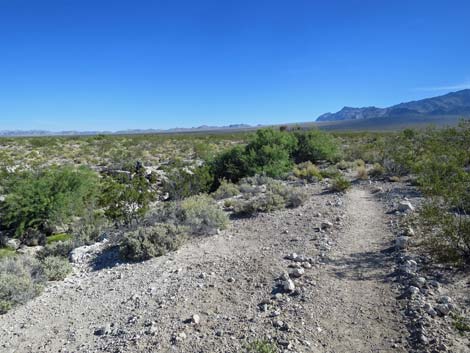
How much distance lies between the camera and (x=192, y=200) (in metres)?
9.98

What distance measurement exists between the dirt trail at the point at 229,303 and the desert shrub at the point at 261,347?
17 centimetres

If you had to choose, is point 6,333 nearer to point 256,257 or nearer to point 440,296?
point 256,257

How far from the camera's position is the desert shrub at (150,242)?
764cm

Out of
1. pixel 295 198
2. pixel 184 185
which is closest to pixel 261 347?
pixel 295 198

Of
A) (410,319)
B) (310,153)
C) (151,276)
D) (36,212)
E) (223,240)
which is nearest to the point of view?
(410,319)

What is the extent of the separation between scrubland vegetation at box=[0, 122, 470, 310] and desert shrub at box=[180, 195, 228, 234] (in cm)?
3

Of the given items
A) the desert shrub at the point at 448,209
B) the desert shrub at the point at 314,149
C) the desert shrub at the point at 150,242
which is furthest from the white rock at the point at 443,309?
the desert shrub at the point at 314,149

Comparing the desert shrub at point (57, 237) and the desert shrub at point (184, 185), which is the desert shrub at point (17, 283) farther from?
the desert shrub at point (184, 185)

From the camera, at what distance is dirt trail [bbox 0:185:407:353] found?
14.8ft

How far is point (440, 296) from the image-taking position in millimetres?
4961

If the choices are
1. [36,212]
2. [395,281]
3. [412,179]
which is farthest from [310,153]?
[395,281]

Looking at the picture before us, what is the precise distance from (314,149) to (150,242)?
15.2 meters

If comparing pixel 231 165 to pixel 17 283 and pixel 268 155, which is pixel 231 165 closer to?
pixel 268 155

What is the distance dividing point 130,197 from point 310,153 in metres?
13.3
